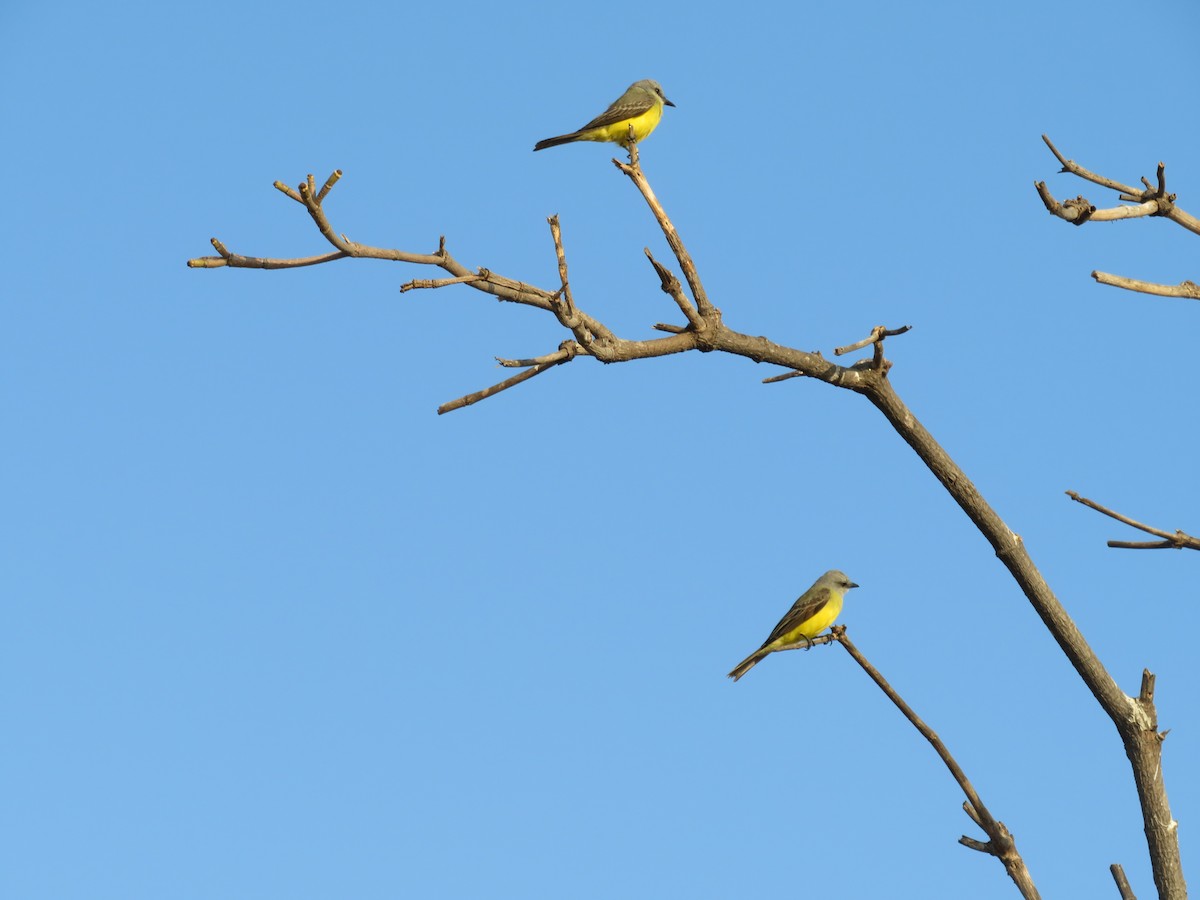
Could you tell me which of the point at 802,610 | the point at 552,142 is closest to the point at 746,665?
the point at 802,610

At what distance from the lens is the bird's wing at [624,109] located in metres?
15.1

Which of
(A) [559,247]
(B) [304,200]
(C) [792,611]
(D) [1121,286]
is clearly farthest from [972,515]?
(C) [792,611]

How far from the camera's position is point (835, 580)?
14.7 meters

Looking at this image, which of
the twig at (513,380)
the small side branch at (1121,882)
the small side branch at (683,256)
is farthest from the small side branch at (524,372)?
the small side branch at (1121,882)

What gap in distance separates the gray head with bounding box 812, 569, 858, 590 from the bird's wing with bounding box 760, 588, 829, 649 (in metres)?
0.34

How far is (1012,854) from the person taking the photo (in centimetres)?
527

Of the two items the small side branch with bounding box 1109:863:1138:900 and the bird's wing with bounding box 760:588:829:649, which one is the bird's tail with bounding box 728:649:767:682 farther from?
the small side branch with bounding box 1109:863:1138:900

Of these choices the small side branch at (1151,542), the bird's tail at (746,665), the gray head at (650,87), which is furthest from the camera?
the gray head at (650,87)

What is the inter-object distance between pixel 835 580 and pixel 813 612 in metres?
1.02

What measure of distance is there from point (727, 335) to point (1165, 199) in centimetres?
183

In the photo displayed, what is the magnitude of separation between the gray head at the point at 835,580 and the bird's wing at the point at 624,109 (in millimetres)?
6096

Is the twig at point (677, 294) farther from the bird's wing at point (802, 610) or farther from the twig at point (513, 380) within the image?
the bird's wing at point (802, 610)

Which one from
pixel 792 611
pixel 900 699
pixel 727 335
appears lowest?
pixel 900 699

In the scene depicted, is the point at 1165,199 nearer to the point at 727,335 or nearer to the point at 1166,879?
the point at 727,335
